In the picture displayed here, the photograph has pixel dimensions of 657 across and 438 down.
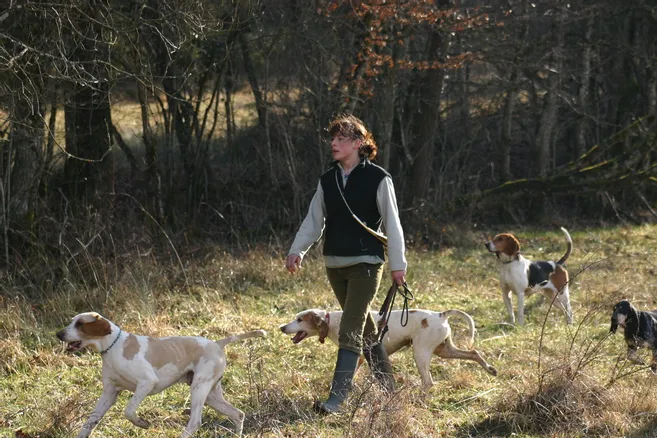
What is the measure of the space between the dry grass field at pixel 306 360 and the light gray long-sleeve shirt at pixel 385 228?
817 millimetres

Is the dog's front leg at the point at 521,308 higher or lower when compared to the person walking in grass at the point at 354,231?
lower

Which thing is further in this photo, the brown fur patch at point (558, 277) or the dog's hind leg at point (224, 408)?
the brown fur patch at point (558, 277)

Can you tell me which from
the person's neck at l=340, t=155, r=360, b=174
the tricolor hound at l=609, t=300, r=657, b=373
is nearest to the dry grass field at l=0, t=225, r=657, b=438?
the tricolor hound at l=609, t=300, r=657, b=373

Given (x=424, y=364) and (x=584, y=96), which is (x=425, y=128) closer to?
(x=584, y=96)

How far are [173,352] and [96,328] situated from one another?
1.62ft

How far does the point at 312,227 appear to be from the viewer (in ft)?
21.4

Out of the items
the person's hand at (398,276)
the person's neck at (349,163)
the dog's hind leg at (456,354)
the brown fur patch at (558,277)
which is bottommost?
the brown fur patch at (558,277)

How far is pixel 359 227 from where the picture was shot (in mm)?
6246

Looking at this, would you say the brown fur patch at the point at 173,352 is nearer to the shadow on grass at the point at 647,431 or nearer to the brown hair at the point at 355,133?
the brown hair at the point at 355,133

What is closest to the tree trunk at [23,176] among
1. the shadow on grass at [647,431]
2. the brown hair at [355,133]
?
the brown hair at [355,133]

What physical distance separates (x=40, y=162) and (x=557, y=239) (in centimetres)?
988

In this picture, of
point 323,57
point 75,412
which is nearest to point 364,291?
point 75,412

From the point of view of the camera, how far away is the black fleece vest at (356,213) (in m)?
6.22

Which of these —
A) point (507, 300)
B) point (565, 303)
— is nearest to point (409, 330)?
point (507, 300)
